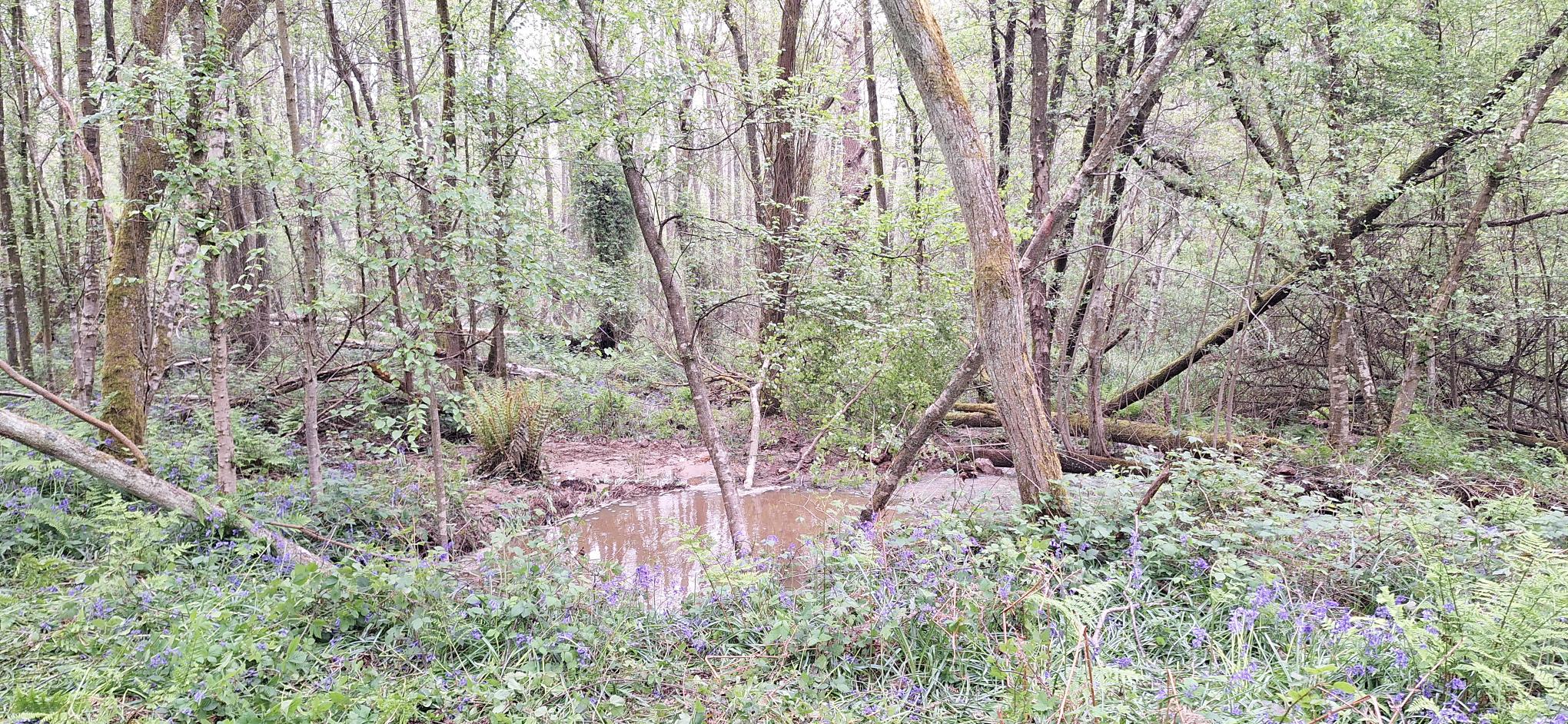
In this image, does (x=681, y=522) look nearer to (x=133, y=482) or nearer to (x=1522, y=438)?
(x=133, y=482)

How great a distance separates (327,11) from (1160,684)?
8.85 m

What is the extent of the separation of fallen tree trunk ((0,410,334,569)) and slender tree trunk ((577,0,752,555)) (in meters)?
2.21

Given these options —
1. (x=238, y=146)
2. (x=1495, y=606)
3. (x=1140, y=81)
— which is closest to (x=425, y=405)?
(x=238, y=146)

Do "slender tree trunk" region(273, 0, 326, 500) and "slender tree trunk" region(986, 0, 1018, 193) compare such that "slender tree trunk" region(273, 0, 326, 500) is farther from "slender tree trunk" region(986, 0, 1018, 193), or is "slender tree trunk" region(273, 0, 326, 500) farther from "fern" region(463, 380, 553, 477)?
"slender tree trunk" region(986, 0, 1018, 193)

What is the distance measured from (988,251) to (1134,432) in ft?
16.2

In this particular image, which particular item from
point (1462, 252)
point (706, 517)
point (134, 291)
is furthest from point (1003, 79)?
point (134, 291)

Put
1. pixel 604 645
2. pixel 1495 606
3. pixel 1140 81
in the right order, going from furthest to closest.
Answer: pixel 1140 81, pixel 604 645, pixel 1495 606

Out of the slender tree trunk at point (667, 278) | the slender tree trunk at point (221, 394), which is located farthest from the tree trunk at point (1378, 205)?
the slender tree trunk at point (221, 394)

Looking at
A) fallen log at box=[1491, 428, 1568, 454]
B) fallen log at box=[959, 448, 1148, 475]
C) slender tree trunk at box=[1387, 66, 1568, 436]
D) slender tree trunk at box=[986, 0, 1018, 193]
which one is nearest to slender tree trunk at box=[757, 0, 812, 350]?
slender tree trunk at box=[986, 0, 1018, 193]

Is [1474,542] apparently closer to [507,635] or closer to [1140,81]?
[1140,81]

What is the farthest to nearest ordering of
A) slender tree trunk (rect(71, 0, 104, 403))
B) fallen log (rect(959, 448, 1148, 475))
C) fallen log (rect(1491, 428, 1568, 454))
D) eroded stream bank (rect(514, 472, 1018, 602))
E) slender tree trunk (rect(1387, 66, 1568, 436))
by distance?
fallen log (rect(1491, 428, 1568, 454)) < fallen log (rect(959, 448, 1148, 475)) < slender tree trunk (rect(1387, 66, 1568, 436)) < slender tree trunk (rect(71, 0, 104, 403)) < eroded stream bank (rect(514, 472, 1018, 602))

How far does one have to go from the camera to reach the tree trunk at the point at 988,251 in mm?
3695

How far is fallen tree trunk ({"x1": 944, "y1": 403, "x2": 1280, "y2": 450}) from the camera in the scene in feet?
22.0

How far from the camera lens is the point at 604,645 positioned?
2.83 meters
